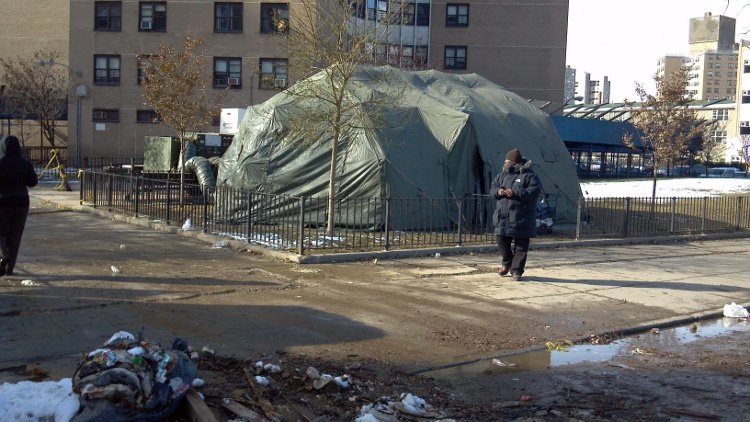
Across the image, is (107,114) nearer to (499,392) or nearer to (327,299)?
(327,299)

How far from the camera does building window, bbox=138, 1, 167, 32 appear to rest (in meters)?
42.5


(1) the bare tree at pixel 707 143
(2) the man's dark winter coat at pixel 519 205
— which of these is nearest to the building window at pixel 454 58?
(1) the bare tree at pixel 707 143

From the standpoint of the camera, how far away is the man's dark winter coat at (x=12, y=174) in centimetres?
975

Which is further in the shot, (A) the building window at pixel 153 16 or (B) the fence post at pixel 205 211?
(A) the building window at pixel 153 16

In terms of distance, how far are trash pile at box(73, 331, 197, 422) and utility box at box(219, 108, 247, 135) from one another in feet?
84.2

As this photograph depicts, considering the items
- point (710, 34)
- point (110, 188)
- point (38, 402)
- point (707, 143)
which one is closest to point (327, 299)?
point (38, 402)

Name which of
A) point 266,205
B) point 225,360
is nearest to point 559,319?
point 225,360

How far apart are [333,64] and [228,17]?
2970cm

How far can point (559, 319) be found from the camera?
30.2 feet

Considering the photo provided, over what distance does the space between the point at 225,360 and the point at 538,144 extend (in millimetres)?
14597

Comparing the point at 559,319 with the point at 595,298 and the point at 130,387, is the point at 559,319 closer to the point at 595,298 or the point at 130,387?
the point at 595,298

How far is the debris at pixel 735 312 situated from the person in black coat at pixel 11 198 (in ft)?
30.1

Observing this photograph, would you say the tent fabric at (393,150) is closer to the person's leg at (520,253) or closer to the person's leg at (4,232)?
the person's leg at (520,253)

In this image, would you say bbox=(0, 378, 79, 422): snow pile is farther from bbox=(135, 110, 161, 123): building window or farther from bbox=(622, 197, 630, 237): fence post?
bbox=(135, 110, 161, 123): building window
